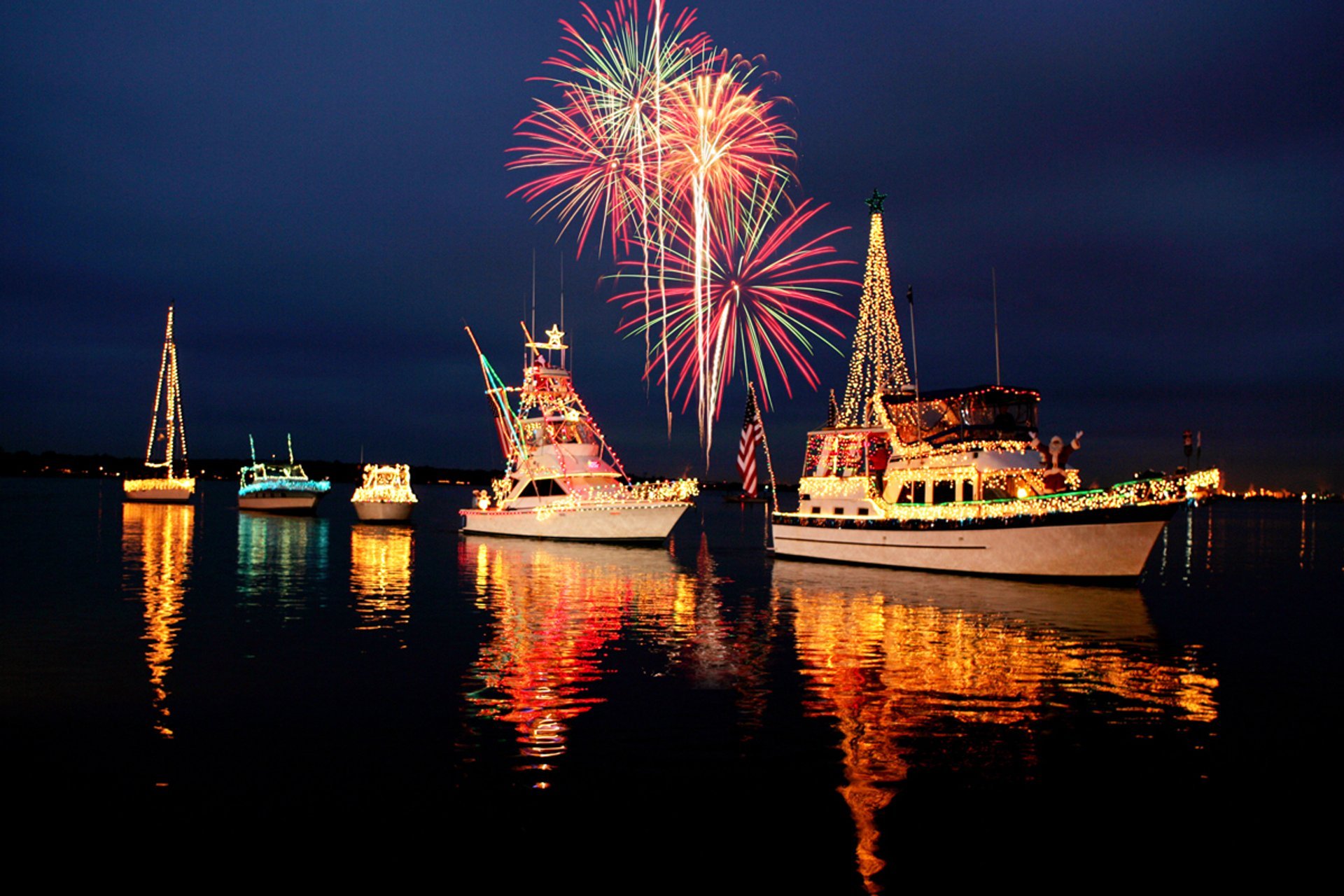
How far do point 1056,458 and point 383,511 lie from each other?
57.2 metres

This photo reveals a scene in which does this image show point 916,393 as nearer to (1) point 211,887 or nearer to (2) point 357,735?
(2) point 357,735

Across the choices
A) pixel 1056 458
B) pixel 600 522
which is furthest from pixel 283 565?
pixel 1056 458

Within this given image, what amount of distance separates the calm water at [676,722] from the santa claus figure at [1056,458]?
4.13 meters

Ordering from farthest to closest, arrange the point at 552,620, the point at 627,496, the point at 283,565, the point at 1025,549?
the point at 627,496, the point at 283,565, the point at 1025,549, the point at 552,620

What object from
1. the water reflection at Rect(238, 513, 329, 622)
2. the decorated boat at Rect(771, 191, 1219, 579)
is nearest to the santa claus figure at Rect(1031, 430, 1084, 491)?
the decorated boat at Rect(771, 191, 1219, 579)

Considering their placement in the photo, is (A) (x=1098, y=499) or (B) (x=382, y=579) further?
(B) (x=382, y=579)

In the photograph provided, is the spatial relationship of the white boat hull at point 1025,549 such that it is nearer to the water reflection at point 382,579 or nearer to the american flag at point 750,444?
the water reflection at point 382,579

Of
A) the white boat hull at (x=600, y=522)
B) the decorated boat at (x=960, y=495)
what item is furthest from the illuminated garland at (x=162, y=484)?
the decorated boat at (x=960, y=495)

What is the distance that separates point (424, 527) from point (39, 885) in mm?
67907

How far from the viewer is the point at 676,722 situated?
12703 millimetres

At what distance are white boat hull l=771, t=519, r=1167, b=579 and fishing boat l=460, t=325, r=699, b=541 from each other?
48.9ft

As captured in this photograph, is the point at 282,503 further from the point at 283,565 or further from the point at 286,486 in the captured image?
the point at 283,565

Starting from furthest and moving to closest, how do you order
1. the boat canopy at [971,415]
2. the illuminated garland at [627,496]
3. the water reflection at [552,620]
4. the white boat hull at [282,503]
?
the white boat hull at [282,503] → the illuminated garland at [627,496] → the boat canopy at [971,415] → the water reflection at [552,620]

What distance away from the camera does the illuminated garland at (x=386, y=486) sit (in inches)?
3012
